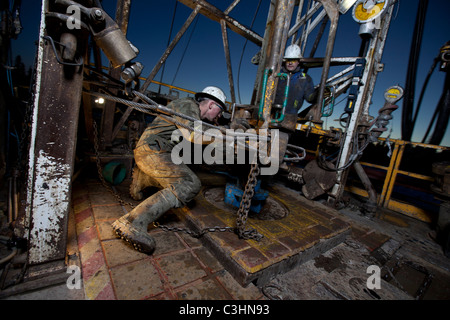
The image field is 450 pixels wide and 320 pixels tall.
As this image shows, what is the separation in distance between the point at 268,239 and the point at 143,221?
1.54m

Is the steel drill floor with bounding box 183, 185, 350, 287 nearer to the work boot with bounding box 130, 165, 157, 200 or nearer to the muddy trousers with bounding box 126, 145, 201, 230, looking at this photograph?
the muddy trousers with bounding box 126, 145, 201, 230

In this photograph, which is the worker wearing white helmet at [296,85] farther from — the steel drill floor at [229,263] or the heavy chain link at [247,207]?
the heavy chain link at [247,207]

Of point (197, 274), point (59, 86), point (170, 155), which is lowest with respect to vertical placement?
point (197, 274)

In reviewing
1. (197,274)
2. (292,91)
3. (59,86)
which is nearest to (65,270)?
(197,274)

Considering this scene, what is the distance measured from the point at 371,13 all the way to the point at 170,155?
18.0 ft

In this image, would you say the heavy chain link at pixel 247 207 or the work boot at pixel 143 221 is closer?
the work boot at pixel 143 221

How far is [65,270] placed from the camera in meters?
1.69

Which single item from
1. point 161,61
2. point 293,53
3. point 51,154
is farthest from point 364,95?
point 51,154

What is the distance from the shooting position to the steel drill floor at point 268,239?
6.55ft

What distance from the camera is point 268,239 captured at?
96.4 inches
